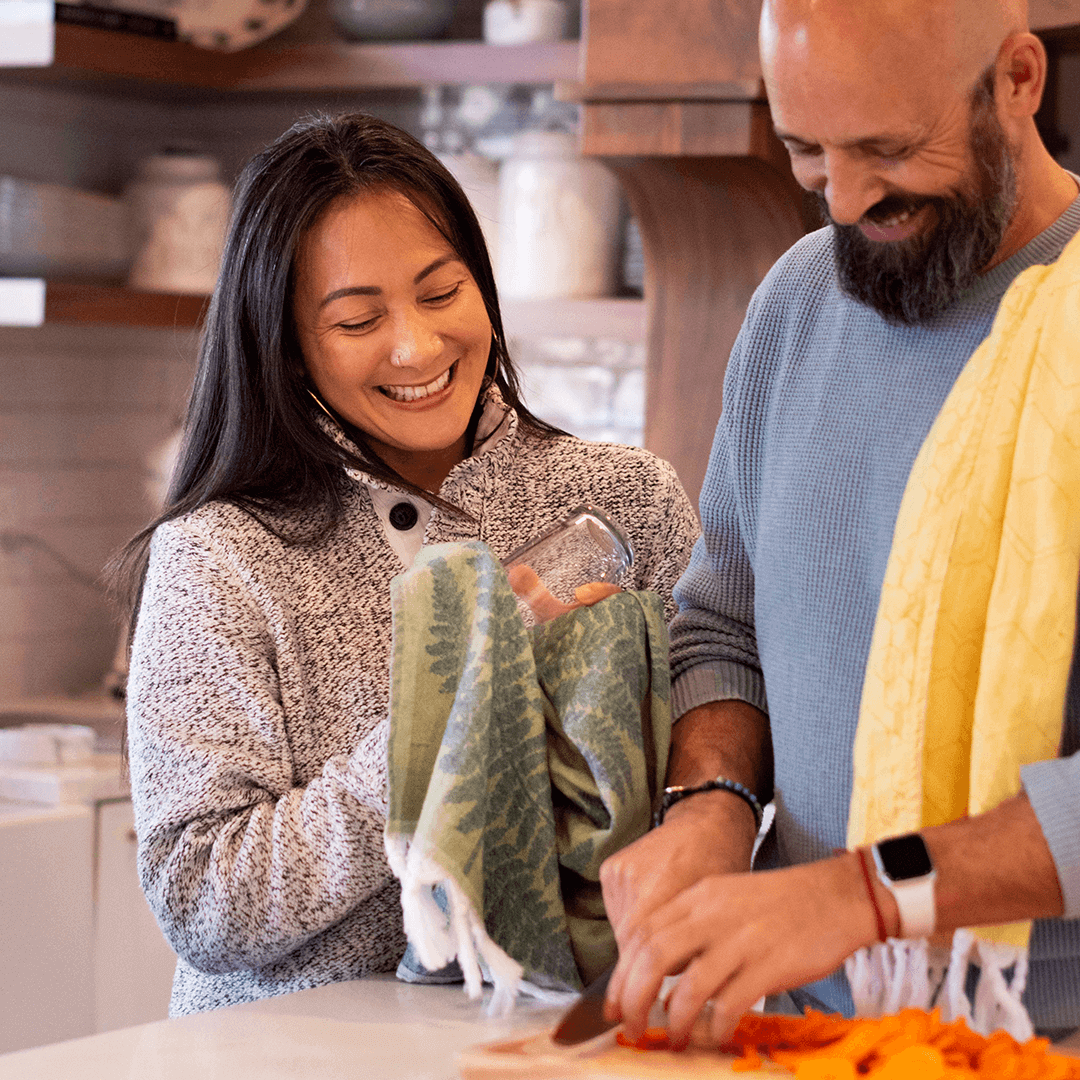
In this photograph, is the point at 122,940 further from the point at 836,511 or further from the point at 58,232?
the point at 836,511

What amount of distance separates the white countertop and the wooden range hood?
45.0 inches

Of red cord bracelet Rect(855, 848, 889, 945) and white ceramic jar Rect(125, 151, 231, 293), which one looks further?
white ceramic jar Rect(125, 151, 231, 293)

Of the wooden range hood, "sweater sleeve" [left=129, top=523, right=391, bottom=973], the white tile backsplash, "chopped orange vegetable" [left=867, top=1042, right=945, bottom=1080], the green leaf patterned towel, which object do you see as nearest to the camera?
→ "chopped orange vegetable" [left=867, top=1042, right=945, bottom=1080]

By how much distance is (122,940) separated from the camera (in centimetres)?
250

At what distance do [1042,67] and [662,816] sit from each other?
58cm

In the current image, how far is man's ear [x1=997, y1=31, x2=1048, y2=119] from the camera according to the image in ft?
3.29

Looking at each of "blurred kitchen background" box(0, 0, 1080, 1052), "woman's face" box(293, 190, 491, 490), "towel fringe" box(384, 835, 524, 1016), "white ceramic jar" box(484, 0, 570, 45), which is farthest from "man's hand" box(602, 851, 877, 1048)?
"white ceramic jar" box(484, 0, 570, 45)

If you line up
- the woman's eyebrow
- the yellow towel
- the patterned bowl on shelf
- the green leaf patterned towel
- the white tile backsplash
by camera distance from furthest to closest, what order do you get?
1. the white tile backsplash
2. the patterned bowl on shelf
3. the woman's eyebrow
4. the green leaf patterned towel
5. the yellow towel

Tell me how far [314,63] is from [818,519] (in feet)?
6.48

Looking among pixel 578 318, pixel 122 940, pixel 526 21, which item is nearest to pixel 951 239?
pixel 578 318

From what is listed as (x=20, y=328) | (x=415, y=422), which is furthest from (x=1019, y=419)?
(x=20, y=328)

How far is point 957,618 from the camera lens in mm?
977

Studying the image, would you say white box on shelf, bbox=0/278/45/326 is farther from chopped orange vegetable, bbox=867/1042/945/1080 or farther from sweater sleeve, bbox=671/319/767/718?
chopped orange vegetable, bbox=867/1042/945/1080

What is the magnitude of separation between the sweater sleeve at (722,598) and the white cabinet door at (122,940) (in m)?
1.49
